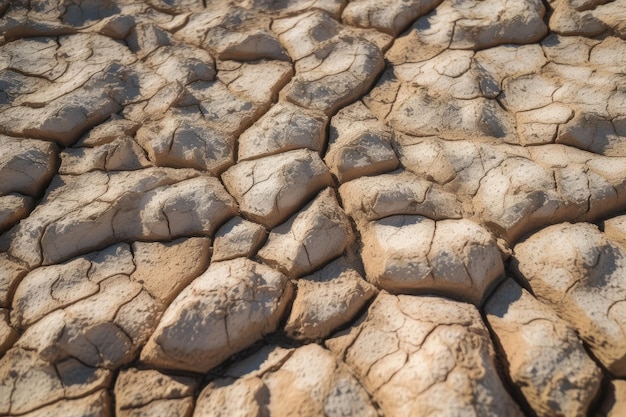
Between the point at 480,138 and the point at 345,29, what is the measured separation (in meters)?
1.00

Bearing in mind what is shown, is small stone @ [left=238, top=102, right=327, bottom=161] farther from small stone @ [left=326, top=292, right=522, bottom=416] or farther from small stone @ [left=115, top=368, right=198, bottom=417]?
small stone @ [left=115, top=368, right=198, bottom=417]

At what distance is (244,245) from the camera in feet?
5.07

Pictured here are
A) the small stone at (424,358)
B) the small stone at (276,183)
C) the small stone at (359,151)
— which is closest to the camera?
the small stone at (424,358)

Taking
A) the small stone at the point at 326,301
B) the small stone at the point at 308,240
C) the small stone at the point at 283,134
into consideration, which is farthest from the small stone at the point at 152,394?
the small stone at the point at 283,134

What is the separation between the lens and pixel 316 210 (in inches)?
62.8

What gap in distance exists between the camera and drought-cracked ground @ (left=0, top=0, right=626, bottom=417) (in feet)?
4.04

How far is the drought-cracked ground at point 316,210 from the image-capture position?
1.23 m

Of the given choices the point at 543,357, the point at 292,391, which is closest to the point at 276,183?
the point at 292,391

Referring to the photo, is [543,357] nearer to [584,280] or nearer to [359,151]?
[584,280]

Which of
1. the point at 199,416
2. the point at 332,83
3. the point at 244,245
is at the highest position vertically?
the point at 332,83

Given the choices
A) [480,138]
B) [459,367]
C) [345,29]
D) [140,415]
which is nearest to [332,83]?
[345,29]

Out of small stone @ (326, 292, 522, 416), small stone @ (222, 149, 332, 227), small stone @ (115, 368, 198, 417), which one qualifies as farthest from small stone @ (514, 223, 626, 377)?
small stone @ (115, 368, 198, 417)

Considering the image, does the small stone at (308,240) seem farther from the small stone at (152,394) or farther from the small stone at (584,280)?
the small stone at (584,280)

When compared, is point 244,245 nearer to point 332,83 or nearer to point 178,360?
point 178,360
